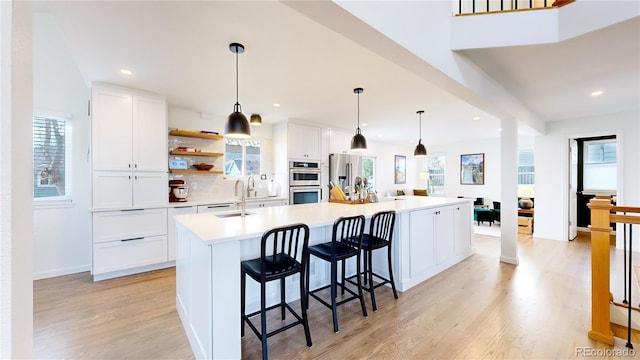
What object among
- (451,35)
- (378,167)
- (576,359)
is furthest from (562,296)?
(378,167)

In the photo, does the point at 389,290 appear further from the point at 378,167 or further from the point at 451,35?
the point at 378,167

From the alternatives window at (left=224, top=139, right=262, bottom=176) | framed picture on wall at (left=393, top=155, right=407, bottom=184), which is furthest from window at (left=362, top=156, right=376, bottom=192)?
window at (left=224, top=139, right=262, bottom=176)

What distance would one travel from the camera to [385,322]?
2.28 meters

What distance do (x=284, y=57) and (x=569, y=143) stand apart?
19.8ft

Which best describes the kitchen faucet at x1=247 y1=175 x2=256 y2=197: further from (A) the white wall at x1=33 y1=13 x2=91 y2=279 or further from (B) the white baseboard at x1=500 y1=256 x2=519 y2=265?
(B) the white baseboard at x1=500 y1=256 x2=519 y2=265

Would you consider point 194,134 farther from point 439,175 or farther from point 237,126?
point 439,175

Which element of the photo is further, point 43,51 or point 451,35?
point 43,51

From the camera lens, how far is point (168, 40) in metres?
2.22

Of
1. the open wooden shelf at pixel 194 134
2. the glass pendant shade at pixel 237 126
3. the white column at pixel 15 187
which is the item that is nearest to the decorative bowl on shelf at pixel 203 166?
the open wooden shelf at pixel 194 134

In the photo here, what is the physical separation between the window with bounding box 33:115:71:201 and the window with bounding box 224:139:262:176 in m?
2.16

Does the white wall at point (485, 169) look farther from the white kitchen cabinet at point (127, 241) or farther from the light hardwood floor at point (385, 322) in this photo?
the white kitchen cabinet at point (127, 241)

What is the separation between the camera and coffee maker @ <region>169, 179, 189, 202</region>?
403 centimetres

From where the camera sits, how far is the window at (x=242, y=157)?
493 cm

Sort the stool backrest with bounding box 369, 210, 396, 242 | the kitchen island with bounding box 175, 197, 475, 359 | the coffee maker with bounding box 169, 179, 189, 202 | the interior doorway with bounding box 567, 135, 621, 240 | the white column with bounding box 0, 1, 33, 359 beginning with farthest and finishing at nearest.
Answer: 1. the interior doorway with bounding box 567, 135, 621, 240
2. the coffee maker with bounding box 169, 179, 189, 202
3. the stool backrest with bounding box 369, 210, 396, 242
4. the kitchen island with bounding box 175, 197, 475, 359
5. the white column with bounding box 0, 1, 33, 359
